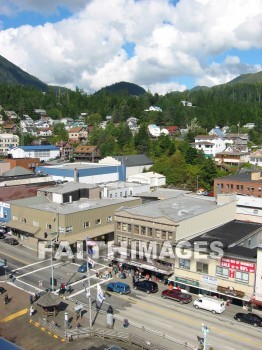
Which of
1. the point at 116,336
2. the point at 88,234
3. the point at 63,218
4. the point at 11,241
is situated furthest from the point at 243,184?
the point at 116,336

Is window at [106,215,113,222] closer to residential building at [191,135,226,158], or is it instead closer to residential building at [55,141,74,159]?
residential building at [191,135,226,158]

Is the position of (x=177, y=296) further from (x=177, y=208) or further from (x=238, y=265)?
(x=177, y=208)

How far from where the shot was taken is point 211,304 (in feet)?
100

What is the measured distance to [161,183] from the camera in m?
83.0

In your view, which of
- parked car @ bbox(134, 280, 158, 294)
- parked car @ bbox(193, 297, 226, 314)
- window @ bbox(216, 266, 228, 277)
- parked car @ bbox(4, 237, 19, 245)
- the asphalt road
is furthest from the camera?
parked car @ bbox(4, 237, 19, 245)

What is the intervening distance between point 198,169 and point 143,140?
2416 cm

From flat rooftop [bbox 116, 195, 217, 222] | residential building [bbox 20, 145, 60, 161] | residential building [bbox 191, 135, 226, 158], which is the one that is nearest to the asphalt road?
flat rooftop [bbox 116, 195, 217, 222]

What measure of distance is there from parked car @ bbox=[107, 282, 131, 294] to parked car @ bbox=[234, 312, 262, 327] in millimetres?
9849

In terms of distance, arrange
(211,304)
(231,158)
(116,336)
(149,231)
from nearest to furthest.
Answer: (116,336) < (211,304) < (149,231) < (231,158)

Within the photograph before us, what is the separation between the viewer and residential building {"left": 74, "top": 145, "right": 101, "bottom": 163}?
108188 millimetres

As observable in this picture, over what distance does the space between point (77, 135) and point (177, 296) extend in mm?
111262

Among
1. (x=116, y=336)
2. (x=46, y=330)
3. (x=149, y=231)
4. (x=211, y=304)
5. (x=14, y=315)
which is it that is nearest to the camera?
(x=116, y=336)

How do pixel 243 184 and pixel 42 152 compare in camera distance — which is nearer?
pixel 243 184

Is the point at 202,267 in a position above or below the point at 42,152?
below
